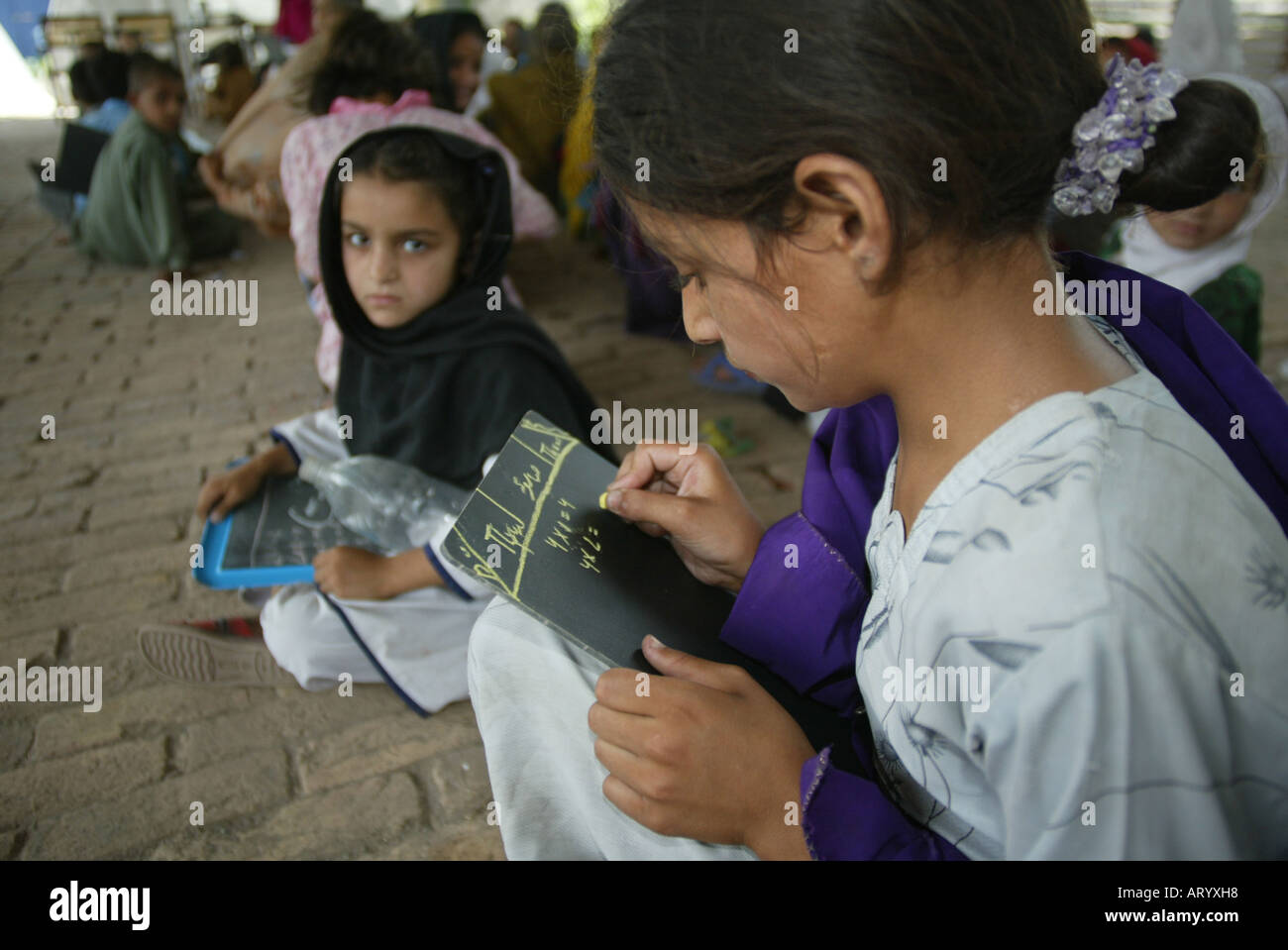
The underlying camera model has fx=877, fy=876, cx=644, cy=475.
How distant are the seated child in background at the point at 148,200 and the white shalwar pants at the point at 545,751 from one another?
484 cm

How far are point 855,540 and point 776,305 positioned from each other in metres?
0.48

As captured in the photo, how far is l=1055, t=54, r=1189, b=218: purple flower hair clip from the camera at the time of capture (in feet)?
2.64

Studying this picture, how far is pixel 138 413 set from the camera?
321 centimetres

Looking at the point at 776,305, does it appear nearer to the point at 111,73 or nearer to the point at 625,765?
the point at 625,765

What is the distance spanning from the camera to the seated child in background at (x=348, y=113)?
293 cm

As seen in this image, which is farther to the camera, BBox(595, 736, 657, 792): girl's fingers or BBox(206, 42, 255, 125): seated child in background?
BBox(206, 42, 255, 125): seated child in background

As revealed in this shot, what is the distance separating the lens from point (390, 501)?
213 cm

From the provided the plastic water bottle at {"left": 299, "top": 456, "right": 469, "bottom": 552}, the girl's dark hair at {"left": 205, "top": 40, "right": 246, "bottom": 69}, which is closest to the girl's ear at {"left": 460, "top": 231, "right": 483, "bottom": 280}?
the plastic water bottle at {"left": 299, "top": 456, "right": 469, "bottom": 552}

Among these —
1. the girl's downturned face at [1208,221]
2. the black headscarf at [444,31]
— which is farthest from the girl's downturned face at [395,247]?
the black headscarf at [444,31]

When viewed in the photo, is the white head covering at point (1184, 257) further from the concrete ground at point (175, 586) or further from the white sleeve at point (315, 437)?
the white sleeve at point (315, 437)

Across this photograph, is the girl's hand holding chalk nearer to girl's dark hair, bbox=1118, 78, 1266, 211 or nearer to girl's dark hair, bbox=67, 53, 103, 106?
girl's dark hair, bbox=1118, 78, 1266, 211

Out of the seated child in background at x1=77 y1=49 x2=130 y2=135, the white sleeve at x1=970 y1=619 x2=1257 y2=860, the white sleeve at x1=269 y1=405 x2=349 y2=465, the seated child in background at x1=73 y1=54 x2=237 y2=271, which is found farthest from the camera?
the seated child in background at x1=77 y1=49 x2=130 y2=135

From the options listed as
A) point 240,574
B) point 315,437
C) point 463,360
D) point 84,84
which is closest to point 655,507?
point 463,360
